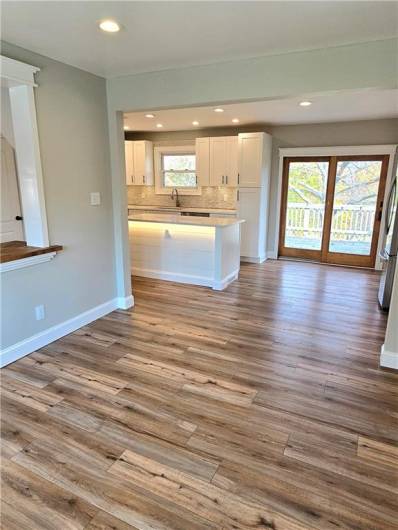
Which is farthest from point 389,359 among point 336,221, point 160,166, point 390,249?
point 160,166

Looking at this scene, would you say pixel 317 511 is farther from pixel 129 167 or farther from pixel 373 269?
pixel 129 167

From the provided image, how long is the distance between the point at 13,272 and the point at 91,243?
918 mm

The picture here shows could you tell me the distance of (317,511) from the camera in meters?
1.57

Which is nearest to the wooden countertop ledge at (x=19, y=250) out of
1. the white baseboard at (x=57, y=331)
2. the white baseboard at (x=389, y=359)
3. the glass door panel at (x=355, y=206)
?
the white baseboard at (x=57, y=331)

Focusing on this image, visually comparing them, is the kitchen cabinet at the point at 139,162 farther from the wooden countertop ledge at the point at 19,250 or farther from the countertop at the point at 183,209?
the wooden countertop ledge at the point at 19,250

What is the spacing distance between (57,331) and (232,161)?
4.37m

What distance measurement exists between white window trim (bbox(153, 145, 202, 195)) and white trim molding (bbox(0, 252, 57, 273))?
437cm

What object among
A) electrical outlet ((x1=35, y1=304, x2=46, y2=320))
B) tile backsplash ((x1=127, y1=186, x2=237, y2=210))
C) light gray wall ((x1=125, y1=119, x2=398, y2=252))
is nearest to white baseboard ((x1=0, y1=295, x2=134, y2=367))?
electrical outlet ((x1=35, y1=304, x2=46, y2=320))

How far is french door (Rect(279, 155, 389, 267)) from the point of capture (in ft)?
18.9

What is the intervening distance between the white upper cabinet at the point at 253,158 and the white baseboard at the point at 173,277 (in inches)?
87.1

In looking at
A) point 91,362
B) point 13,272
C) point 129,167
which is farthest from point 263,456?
point 129,167

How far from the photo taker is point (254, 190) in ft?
19.9

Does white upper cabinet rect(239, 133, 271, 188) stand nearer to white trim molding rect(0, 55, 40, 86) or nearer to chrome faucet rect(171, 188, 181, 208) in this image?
chrome faucet rect(171, 188, 181, 208)

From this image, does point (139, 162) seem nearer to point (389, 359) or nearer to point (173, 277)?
point (173, 277)
